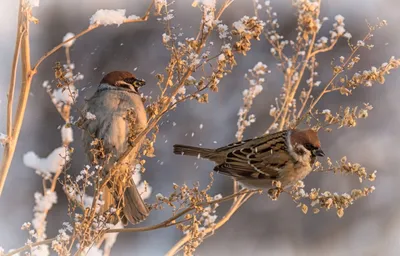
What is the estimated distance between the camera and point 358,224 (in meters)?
8.02

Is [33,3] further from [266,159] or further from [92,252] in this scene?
[266,159]

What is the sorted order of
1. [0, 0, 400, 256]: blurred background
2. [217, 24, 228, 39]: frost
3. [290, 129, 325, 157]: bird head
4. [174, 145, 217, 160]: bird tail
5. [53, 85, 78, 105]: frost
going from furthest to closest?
1. [0, 0, 400, 256]: blurred background
2. [174, 145, 217, 160]: bird tail
3. [290, 129, 325, 157]: bird head
4. [53, 85, 78, 105]: frost
5. [217, 24, 228, 39]: frost

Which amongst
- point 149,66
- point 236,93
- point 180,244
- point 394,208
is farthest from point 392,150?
point 180,244

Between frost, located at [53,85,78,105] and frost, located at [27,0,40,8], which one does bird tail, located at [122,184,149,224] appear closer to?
frost, located at [53,85,78,105]

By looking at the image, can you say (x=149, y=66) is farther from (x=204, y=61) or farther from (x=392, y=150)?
(x=204, y=61)

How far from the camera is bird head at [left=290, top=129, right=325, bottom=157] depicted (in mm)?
2660

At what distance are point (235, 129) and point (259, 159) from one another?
4.08 meters

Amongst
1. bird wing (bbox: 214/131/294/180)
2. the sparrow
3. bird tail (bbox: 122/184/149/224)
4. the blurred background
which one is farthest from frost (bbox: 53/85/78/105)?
the blurred background

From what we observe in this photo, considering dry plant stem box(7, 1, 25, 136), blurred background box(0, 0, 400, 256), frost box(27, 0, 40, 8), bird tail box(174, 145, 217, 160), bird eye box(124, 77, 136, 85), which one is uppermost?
blurred background box(0, 0, 400, 256)

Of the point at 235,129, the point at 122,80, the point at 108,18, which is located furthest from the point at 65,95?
the point at 235,129

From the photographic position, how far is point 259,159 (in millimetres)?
2975

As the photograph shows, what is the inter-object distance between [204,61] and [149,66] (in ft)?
18.4

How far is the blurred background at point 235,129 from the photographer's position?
22.2 feet

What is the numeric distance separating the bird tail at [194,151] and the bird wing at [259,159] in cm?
10
